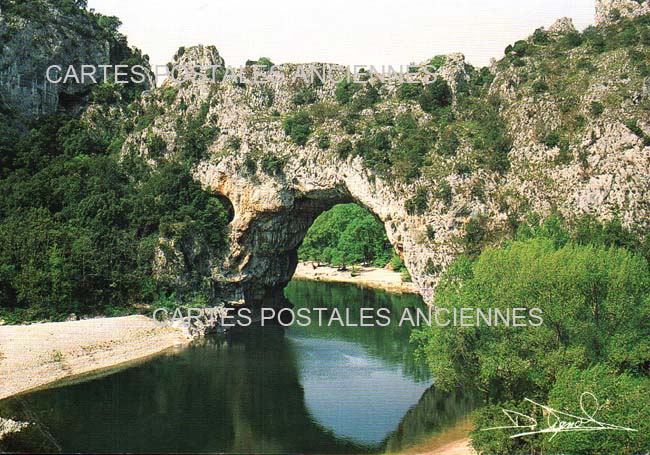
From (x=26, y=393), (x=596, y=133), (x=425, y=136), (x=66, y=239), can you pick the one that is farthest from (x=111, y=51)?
(x=596, y=133)

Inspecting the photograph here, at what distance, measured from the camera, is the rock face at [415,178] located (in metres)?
38.6

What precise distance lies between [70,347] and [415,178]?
882 inches

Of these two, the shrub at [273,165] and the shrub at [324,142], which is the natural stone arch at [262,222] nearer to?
the shrub at [273,165]

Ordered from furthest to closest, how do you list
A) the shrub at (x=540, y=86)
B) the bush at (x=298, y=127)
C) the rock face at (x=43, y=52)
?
1. the rock face at (x=43, y=52)
2. the bush at (x=298, y=127)
3. the shrub at (x=540, y=86)

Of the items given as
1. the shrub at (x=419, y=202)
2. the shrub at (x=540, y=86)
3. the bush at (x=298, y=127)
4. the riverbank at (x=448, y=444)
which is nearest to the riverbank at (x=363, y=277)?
the bush at (x=298, y=127)

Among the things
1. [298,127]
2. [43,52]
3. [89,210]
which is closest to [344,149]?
[298,127]

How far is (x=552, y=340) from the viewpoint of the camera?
2456cm

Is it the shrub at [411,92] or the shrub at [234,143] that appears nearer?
the shrub at [411,92]

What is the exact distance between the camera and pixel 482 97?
154 ft

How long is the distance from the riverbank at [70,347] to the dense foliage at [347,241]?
4121 cm

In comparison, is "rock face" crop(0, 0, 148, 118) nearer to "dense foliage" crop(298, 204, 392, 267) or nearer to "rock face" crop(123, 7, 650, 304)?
"rock face" crop(123, 7, 650, 304)

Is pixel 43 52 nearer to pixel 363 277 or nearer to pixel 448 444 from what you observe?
pixel 363 277

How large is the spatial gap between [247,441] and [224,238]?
2366 centimetres

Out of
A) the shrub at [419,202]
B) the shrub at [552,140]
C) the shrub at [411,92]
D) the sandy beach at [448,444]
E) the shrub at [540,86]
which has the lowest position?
the sandy beach at [448,444]
